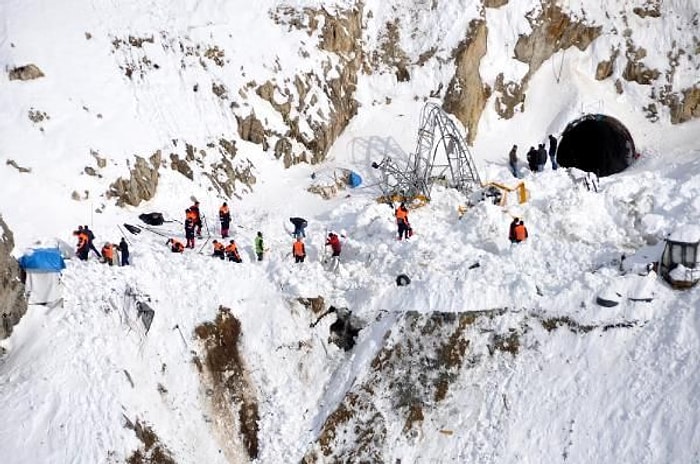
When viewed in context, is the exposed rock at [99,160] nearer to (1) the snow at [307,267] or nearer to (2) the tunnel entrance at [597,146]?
(1) the snow at [307,267]

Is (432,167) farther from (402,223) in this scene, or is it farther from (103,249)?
(103,249)

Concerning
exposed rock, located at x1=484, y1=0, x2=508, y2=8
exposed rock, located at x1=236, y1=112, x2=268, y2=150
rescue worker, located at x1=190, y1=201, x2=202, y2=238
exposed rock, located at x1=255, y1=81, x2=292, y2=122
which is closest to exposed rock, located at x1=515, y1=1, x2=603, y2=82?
exposed rock, located at x1=484, y1=0, x2=508, y2=8

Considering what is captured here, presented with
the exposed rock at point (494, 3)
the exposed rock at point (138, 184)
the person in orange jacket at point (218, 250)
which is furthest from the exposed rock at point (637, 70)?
the exposed rock at point (138, 184)

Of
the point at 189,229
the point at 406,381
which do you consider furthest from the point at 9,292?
the point at 406,381

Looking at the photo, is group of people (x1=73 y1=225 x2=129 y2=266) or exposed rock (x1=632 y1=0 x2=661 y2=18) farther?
exposed rock (x1=632 y1=0 x2=661 y2=18)

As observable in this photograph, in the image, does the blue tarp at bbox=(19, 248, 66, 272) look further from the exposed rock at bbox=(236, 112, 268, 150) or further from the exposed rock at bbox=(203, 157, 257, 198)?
the exposed rock at bbox=(236, 112, 268, 150)
